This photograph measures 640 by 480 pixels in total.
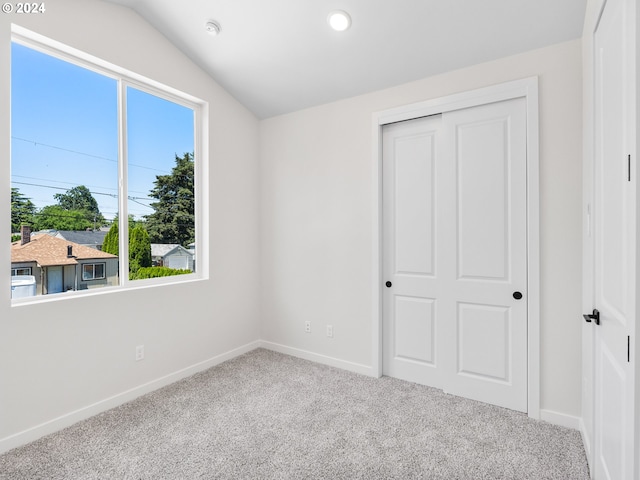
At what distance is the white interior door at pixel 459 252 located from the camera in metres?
2.42

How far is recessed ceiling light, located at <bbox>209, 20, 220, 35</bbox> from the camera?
103 inches

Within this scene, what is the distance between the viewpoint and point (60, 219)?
2.39 meters

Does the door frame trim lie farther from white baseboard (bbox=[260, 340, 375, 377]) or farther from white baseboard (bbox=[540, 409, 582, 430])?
white baseboard (bbox=[260, 340, 375, 377])

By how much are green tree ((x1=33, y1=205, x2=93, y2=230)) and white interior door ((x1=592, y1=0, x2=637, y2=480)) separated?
3.02m

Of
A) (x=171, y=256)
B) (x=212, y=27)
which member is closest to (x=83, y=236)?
(x=171, y=256)

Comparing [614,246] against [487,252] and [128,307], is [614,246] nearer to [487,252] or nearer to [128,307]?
[487,252]

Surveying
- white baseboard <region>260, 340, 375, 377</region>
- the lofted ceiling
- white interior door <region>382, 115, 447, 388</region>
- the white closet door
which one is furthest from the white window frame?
the white closet door

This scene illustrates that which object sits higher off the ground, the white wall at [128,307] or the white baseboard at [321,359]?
the white wall at [128,307]

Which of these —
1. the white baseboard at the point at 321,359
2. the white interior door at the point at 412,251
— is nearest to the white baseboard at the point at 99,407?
the white baseboard at the point at 321,359

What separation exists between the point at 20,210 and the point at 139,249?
0.81 meters

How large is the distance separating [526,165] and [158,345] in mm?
3054

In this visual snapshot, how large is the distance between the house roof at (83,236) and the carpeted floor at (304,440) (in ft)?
3.97

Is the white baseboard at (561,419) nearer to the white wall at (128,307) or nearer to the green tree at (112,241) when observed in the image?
the white wall at (128,307)

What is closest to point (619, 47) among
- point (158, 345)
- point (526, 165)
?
point (526, 165)
